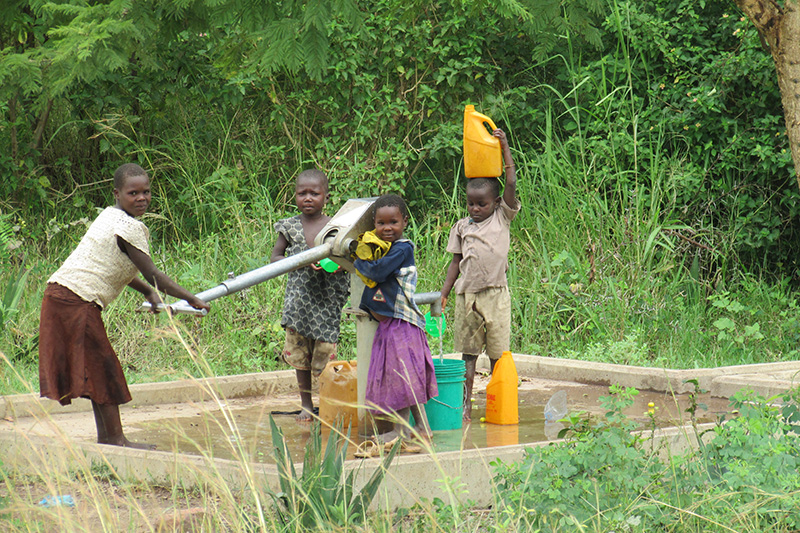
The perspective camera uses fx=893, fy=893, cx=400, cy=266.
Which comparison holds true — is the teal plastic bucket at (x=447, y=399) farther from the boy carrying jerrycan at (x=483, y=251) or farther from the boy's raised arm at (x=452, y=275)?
the boy's raised arm at (x=452, y=275)

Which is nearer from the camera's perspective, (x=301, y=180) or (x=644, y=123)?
(x=301, y=180)

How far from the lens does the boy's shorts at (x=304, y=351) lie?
5262mm

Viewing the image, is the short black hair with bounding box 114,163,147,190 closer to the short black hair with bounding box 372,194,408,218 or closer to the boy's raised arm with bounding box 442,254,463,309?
the short black hair with bounding box 372,194,408,218

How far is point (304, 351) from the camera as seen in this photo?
208 inches

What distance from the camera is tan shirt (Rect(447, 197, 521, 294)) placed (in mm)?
5137

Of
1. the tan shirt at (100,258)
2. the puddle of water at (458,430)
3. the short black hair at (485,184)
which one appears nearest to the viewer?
the tan shirt at (100,258)

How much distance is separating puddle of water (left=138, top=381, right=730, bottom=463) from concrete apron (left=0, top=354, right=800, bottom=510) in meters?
0.15

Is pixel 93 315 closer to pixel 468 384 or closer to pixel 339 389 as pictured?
pixel 339 389

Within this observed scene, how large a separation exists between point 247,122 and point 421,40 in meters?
2.19

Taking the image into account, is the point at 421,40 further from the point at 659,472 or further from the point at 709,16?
the point at 659,472

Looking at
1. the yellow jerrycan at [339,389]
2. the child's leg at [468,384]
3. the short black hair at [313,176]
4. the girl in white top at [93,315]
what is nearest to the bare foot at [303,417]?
the yellow jerrycan at [339,389]

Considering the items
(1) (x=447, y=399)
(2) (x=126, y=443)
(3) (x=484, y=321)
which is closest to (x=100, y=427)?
(2) (x=126, y=443)

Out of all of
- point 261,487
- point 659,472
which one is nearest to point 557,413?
point 659,472

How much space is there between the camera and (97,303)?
14.4ft
